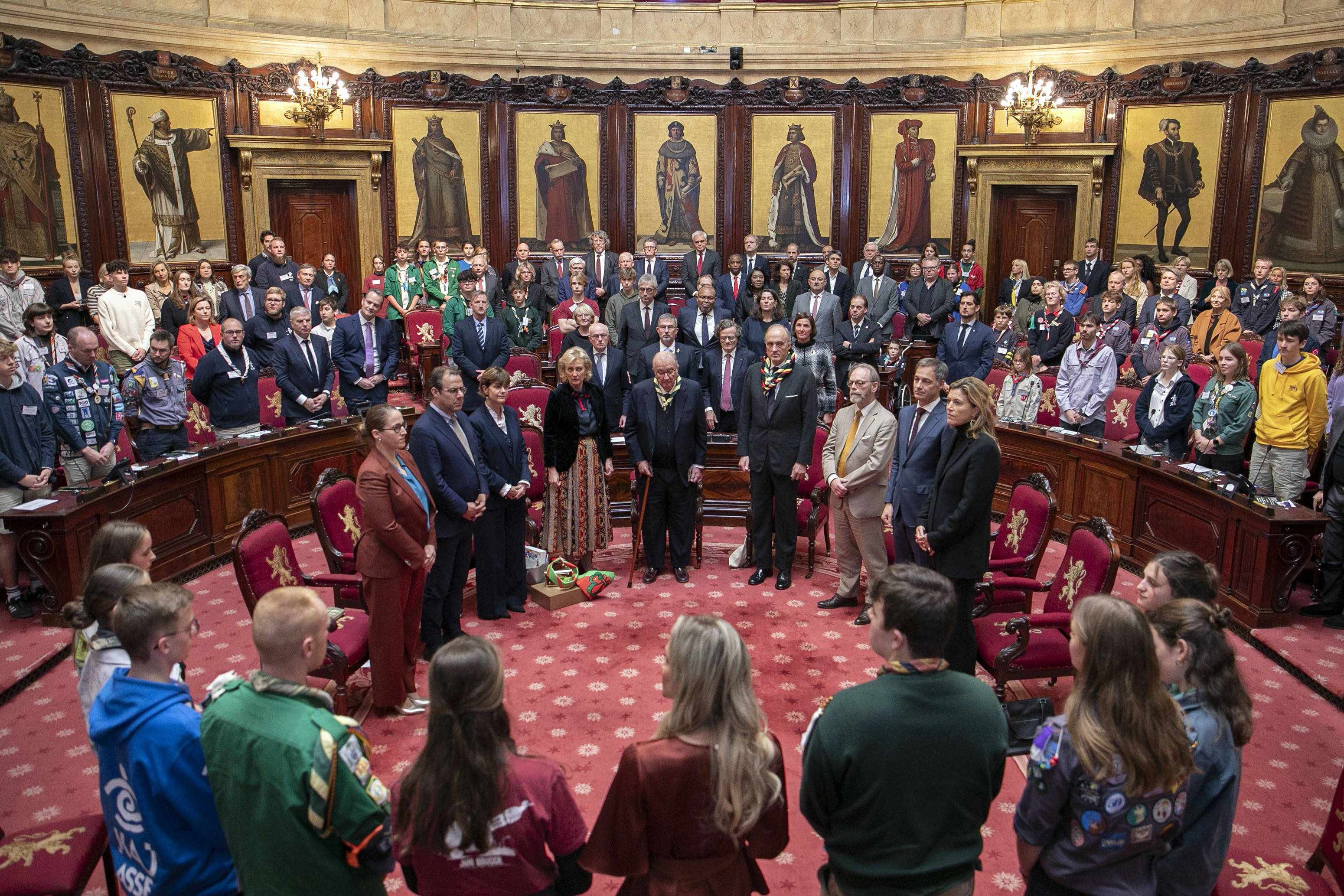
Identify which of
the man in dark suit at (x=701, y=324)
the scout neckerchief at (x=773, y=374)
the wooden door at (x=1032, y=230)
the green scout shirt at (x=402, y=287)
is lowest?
the scout neckerchief at (x=773, y=374)

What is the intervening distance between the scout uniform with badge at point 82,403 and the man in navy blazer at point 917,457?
542cm

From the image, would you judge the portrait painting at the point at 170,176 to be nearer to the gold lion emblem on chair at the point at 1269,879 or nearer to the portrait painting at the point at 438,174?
the portrait painting at the point at 438,174

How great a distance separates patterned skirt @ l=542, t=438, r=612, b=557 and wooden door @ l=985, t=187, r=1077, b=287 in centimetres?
954

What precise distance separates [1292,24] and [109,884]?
46.4 feet

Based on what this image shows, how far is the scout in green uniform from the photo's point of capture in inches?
91.7

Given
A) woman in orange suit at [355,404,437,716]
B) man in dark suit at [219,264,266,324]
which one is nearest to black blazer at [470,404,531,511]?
woman in orange suit at [355,404,437,716]

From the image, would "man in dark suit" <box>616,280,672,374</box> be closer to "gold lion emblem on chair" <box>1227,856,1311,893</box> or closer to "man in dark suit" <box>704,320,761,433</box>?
"man in dark suit" <box>704,320,761,433</box>

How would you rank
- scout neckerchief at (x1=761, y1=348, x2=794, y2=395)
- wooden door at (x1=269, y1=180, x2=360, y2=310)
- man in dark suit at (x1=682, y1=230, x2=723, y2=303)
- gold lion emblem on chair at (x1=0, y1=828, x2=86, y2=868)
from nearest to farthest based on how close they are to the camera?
gold lion emblem on chair at (x1=0, y1=828, x2=86, y2=868) < scout neckerchief at (x1=761, y1=348, x2=794, y2=395) < man in dark suit at (x1=682, y1=230, x2=723, y2=303) < wooden door at (x1=269, y1=180, x2=360, y2=310)

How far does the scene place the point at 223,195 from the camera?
1297 centimetres

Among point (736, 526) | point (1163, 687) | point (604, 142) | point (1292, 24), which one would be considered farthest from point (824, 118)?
point (1163, 687)

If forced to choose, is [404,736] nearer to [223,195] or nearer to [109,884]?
[109,884]

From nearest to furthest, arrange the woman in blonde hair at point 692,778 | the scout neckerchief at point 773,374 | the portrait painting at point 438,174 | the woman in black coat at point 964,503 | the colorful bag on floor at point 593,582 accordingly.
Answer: the woman in blonde hair at point 692,778 → the woman in black coat at point 964,503 → the colorful bag on floor at point 593,582 → the scout neckerchief at point 773,374 → the portrait painting at point 438,174

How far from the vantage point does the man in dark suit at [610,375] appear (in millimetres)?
7516

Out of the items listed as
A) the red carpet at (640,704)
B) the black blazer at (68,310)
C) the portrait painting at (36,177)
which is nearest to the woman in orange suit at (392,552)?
the red carpet at (640,704)
